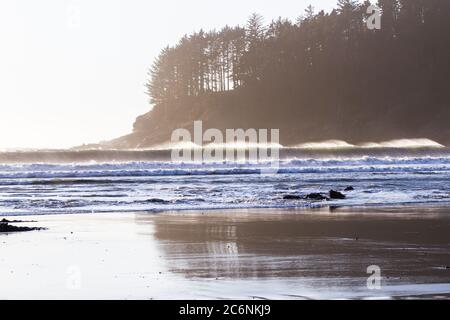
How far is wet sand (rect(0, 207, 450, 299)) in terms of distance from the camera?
371 inches

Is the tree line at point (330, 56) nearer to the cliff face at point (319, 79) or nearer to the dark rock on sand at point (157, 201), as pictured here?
the cliff face at point (319, 79)

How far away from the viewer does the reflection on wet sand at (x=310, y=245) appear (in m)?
10.4

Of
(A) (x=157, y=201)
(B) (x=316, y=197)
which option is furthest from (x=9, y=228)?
(B) (x=316, y=197)

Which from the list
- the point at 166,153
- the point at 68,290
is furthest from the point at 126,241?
the point at 166,153

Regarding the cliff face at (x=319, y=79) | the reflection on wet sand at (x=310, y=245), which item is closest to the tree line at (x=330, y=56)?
the cliff face at (x=319, y=79)

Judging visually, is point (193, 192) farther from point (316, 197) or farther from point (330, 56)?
point (330, 56)

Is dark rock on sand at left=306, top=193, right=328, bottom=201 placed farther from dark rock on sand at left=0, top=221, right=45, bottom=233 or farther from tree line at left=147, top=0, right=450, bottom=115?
tree line at left=147, top=0, right=450, bottom=115

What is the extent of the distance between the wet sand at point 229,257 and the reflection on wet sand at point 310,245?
15mm

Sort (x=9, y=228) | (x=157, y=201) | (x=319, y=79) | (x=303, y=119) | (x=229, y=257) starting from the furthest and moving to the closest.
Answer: (x=319, y=79)
(x=303, y=119)
(x=157, y=201)
(x=9, y=228)
(x=229, y=257)

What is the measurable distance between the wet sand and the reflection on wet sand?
2 centimetres

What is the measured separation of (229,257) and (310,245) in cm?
162

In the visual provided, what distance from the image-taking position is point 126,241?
13938mm

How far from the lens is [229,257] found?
1207cm
